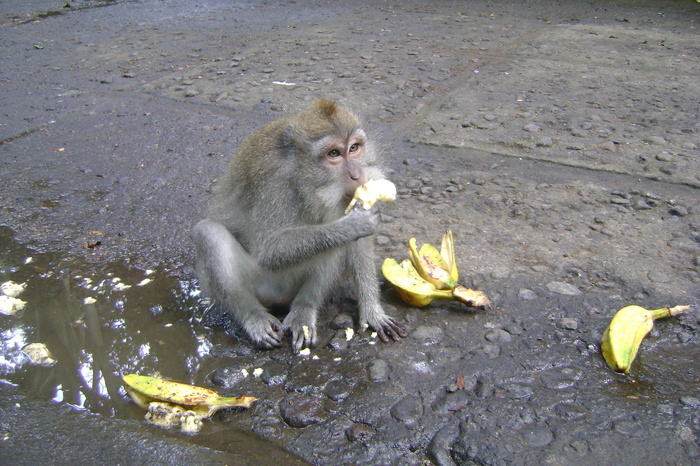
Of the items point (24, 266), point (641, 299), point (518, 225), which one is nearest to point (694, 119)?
point (518, 225)

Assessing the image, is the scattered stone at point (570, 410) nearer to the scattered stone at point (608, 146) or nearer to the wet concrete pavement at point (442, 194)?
the wet concrete pavement at point (442, 194)

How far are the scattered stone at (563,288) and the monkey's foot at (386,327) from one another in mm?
850

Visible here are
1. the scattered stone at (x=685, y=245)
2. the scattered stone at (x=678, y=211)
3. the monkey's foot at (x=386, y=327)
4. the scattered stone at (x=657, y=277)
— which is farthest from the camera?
the scattered stone at (x=678, y=211)

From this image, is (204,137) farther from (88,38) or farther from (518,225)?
(88,38)

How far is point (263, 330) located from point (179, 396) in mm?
599

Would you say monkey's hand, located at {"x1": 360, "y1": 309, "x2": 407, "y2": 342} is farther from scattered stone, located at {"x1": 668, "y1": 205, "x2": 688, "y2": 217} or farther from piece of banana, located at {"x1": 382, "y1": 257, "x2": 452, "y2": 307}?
scattered stone, located at {"x1": 668, "y1": 205, "x2": 688, "y2": 217}

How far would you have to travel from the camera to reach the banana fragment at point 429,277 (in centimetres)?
304

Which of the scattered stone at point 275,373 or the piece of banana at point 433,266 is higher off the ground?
the piece of banana at point 433,266

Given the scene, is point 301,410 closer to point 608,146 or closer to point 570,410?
point 570,410

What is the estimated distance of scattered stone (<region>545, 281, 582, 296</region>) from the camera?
3128mm

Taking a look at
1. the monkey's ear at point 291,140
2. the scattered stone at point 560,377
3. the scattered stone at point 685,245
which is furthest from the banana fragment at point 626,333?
the monkey's ear at point 291,140

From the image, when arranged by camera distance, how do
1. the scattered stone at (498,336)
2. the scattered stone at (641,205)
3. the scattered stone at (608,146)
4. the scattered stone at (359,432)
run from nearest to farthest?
the scattered stone at (359,432)
the scattered stone at (498,336)
the scattered stone at (641,205)
the scattered stone at (608,146)

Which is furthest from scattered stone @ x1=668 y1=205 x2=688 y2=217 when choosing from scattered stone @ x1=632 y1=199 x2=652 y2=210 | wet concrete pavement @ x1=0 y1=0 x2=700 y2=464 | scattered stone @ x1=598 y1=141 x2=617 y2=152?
scattered stone @ x1=598 y1=141 x2=617 y2=152

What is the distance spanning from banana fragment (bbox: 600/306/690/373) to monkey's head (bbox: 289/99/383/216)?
4.47 feet
